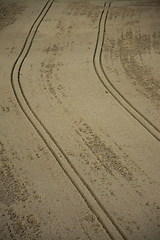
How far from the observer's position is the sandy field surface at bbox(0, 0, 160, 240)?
2908 millimetres

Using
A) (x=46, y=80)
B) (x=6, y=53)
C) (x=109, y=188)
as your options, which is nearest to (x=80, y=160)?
(x=109, y=188)

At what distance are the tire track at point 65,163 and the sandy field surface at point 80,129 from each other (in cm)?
1

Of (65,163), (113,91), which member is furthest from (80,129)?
(113,91)

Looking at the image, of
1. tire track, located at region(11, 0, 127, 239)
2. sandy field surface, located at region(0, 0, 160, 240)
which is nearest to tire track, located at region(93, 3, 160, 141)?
sandy field surface, located at region(0, 0, 160, 240)

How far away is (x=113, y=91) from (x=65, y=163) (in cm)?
198

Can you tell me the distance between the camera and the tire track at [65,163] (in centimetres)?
286

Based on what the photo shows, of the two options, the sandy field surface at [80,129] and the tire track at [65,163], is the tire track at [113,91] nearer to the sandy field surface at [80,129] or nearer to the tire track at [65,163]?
the sandy field surface at [80,129]

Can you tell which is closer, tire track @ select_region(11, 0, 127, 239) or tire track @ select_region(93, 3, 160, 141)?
tire track @ select_region(11, 0, 127, 239)

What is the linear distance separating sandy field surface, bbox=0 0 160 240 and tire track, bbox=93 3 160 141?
20 mm

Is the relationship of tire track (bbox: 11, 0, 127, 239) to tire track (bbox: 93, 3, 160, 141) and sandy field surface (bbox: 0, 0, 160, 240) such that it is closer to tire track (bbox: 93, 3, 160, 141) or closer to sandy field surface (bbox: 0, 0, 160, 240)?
sandy field surface (bbox: 0, 0, 160, 240)

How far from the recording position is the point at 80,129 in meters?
4.05

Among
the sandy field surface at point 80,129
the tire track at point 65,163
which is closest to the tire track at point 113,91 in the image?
the sandy field surface at point 80,129

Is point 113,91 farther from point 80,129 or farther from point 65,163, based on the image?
point 65,163

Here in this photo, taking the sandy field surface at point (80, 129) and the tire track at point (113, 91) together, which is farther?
the tire track at point (113, 91)
